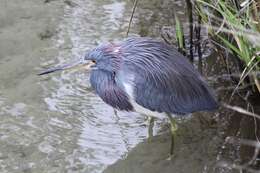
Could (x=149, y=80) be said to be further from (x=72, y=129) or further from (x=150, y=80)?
(x=72, y=129)

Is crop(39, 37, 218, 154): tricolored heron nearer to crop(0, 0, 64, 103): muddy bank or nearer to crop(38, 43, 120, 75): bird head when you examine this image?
crop(38, 43, 120, 75): bird head

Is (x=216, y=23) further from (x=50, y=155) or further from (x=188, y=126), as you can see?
(x=50, y=155)

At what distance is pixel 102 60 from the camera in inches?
146

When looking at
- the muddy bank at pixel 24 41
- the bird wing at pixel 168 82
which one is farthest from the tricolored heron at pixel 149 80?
the muddy bank at pixel 24 41

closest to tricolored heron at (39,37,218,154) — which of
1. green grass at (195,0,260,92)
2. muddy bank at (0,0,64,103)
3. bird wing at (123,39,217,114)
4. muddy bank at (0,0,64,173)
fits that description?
bird wing at (123,39,217,114)

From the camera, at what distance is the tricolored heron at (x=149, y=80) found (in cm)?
362

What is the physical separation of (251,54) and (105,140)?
1.13 metres

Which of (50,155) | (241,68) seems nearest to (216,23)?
(241,68)

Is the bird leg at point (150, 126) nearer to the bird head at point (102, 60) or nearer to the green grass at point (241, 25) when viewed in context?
the bird head at point (102, 60)

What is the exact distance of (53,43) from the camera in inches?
196

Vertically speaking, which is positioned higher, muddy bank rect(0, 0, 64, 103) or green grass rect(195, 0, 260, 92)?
green grass rect(195, 0, 260, 92)

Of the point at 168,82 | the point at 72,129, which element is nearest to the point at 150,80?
the point at 168,82

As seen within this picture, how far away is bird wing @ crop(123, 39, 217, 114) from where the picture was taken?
11.9ft

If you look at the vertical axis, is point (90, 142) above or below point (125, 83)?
below
